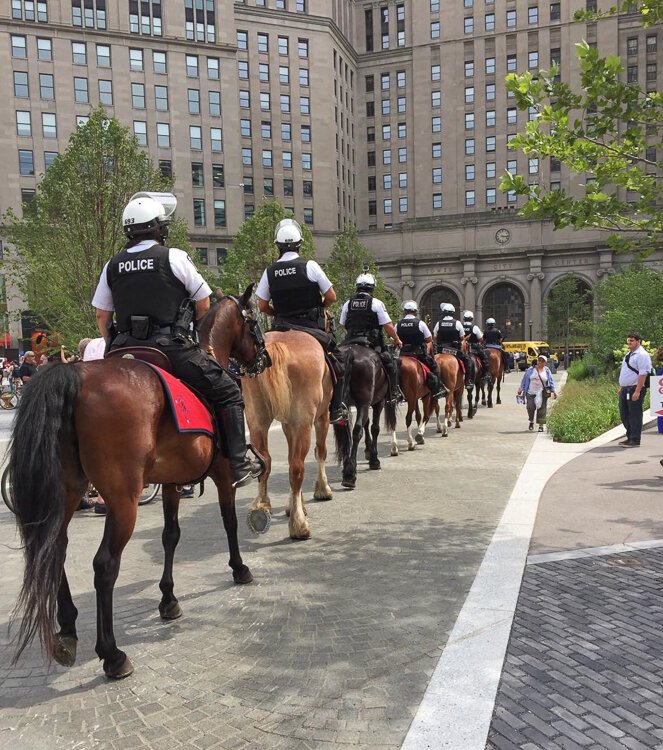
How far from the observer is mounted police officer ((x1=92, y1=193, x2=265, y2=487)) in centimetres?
425

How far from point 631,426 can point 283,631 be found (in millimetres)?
9520

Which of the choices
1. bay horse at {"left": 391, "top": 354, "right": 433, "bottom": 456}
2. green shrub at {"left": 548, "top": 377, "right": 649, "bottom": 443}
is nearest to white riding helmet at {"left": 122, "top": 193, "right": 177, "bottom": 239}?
bay horse at {"left": 391, "top": 354, "right": 433, "bottom": 456}

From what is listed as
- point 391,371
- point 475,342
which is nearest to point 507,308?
point 475,342

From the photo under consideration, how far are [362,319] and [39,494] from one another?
676 cm

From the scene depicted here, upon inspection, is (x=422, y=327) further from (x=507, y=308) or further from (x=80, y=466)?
(x=507, y=308)

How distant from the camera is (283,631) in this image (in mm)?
4250

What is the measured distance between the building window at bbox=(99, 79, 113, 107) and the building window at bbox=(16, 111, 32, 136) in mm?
Answer: 7316

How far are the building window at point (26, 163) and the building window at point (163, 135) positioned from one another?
12.4 meters

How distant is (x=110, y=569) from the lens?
144 inches

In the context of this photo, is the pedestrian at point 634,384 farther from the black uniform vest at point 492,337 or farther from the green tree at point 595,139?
the black uniform vest at point 492,337

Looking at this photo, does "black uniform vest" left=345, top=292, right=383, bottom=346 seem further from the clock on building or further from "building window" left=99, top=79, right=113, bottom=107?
the clock on building

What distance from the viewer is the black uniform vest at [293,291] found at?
23.1ft

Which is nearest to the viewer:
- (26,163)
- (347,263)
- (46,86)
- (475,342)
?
(475,342)

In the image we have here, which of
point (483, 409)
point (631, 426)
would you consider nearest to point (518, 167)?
point (483, 409)
